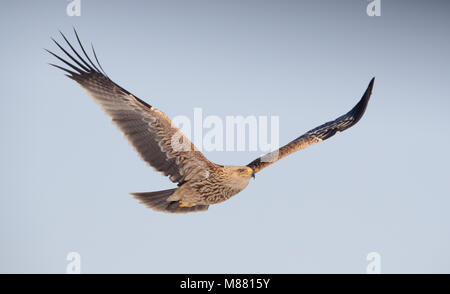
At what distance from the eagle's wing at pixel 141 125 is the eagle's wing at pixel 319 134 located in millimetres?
582

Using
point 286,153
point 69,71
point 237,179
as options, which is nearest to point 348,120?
point 286,153

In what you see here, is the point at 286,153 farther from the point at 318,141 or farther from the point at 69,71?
the point at 69,71

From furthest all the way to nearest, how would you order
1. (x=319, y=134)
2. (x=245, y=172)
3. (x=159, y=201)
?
(x=319, y=134) → (x=159, y=201) → (x=245, y=172)

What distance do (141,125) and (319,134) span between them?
6.06ft

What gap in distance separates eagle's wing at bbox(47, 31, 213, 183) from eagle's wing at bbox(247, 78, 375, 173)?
0.58 meters

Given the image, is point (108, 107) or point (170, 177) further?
point (170, 177)

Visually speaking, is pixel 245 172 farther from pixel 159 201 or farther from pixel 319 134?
pixel 319 134

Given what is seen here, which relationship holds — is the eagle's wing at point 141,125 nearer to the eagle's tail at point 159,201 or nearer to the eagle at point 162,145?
the eagle at point 162,145

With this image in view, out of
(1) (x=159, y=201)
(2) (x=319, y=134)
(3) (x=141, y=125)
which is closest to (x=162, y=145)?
(3) (x=141, y=125)

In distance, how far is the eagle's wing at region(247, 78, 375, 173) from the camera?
3.85 metres

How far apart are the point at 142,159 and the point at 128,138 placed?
209 millimetres

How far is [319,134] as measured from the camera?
440 centimetres

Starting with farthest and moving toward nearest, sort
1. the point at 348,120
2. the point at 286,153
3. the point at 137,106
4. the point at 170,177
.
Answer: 1. the point at 348,120
2. the point at 286,153
3. the point at 170,177
4. the point at 137,106

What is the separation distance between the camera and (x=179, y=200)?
12.6ft
